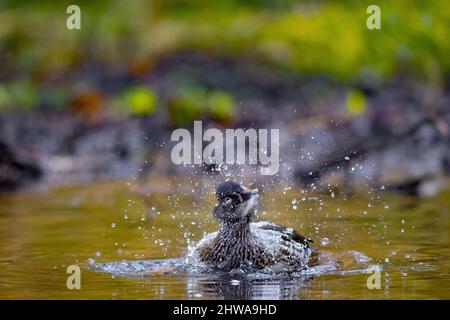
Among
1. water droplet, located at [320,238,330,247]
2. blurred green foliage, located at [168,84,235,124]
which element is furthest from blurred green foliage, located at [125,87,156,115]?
water droplet, located at [320,238,330,247]

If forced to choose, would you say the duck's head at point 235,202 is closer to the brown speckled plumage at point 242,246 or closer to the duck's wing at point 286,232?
the brown speckled plumage at point 242,246

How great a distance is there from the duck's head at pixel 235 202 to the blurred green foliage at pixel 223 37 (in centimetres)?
838

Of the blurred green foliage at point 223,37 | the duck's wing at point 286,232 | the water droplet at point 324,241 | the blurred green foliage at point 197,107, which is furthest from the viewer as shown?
the blurred green foliage at point 223,37

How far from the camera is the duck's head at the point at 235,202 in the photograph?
322 inches

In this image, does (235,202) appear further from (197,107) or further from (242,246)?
(197,107)

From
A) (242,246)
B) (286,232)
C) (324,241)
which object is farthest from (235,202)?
(324,241)

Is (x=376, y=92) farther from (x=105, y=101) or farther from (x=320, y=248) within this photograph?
(x=320, y=248)

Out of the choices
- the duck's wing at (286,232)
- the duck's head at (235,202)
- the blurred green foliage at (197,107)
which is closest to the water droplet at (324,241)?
the duck's wing at (286,232)

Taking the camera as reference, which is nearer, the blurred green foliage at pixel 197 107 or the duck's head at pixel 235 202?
A: the duck's head at pixel 235 202

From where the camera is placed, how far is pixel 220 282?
7.59 metres

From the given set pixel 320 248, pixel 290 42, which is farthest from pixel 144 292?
pixel 290 42

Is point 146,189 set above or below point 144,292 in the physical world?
above
